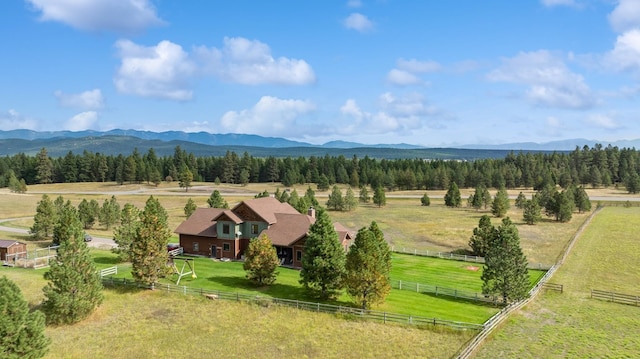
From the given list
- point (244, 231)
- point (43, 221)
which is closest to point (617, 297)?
point (244, 231)

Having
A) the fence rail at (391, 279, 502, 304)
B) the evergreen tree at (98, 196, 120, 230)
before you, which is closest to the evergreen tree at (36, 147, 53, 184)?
the evergreen tree at (98, 196, 120, 230)

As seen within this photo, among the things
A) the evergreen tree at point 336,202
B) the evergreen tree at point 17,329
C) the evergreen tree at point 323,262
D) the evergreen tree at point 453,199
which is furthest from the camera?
the evergreen tree at point 453,199

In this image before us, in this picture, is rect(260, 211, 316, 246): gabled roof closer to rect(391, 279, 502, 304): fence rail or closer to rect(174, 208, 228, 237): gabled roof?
rect(174, 208, 228, 237): gabled roof

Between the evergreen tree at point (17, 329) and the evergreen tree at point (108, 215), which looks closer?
the evergreen tree at point (17, 329)

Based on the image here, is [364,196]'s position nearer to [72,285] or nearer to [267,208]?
[267,208]

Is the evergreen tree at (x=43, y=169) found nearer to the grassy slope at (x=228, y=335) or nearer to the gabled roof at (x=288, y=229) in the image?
the gabled roof at (x=288, y=229)

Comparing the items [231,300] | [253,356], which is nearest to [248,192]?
[231,300]

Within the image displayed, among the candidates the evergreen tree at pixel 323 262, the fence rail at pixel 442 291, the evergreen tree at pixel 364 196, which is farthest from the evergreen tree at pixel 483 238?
the evergreen tree at pixel 364 196

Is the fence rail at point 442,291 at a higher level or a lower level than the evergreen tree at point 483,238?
lower
